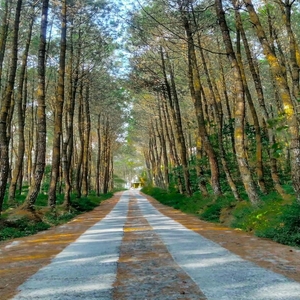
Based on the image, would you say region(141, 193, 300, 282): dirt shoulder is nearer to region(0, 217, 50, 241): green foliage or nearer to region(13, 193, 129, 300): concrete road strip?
region(13, 193, 129, 300): concrete road strip

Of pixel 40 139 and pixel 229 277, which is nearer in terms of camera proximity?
pixel 229 277

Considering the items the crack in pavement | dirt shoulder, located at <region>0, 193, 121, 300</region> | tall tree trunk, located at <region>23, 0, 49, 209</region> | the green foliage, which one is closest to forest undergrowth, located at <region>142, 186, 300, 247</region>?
the crack in pavement

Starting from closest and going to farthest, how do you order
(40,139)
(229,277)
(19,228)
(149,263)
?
(229,277) < (149,263) < (19,228) < (40,139)

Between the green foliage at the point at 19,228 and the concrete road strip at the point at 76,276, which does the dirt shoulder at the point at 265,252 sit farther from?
the green foliage at the point at 19,228

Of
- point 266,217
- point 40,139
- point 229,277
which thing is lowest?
point 229,277

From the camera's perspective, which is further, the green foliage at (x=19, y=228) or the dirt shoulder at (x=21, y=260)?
the green foliage at (x=19, y=228)

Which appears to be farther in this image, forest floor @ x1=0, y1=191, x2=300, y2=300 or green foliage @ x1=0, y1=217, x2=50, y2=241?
green foliage @ x1=0, y1=217, x2=50, y2=241

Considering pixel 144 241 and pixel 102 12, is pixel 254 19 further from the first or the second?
pixel 102 12

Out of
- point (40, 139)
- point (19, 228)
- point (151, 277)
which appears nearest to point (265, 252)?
point (151, 277)

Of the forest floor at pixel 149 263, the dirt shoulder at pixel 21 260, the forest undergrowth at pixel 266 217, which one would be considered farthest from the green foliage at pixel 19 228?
the forest undergrowth at pixel 266 217

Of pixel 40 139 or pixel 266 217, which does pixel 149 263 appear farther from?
pixel 40 139

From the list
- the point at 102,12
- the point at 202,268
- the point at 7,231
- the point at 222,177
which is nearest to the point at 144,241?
the point at 202,268

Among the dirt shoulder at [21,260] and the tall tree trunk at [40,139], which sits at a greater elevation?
the tall tree trunk at [40,139]

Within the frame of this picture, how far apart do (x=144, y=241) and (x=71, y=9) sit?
15.7 metres
